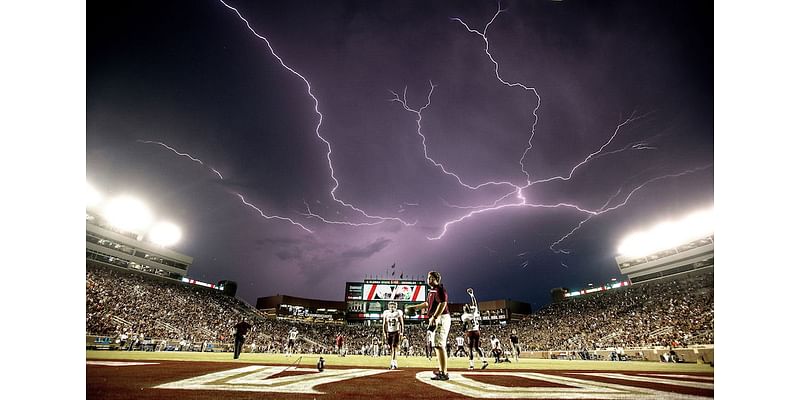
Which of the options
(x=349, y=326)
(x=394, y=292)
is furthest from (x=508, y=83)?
(x=349, y=326)

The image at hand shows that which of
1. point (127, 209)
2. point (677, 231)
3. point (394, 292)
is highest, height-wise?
point (127, 209)

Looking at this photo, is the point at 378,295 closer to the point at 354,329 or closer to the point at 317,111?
the point at 354,329

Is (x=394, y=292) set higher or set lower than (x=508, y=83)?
lower

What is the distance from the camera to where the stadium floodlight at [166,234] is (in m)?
31.1

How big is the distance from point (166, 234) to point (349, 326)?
69.9ft

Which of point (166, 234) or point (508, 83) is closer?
point (508, 83)

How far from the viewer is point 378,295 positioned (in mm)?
31062

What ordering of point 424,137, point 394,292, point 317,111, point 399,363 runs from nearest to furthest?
point 399,363, point 317,111, point 424,137, point 394,292

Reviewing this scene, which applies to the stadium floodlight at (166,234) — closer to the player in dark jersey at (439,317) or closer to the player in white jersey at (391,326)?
the player in white jersey at (391,326)

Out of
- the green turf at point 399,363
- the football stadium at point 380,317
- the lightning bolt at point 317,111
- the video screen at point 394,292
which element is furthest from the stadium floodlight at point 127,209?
the video screen at point 394,292

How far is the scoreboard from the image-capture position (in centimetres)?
3072
